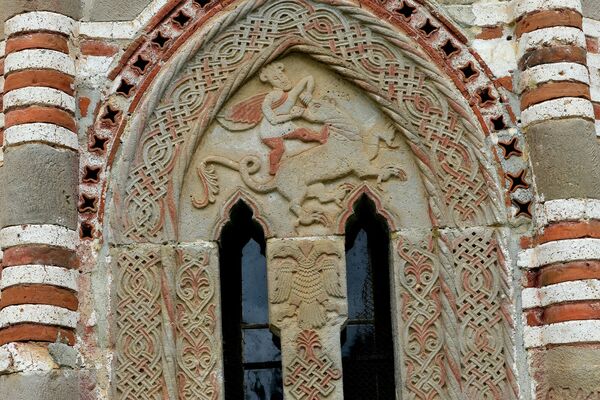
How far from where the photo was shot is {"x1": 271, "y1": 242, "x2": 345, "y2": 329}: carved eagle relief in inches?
344

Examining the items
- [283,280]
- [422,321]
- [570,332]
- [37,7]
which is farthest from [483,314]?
[37,7]

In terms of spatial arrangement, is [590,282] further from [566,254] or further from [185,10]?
[185,10]

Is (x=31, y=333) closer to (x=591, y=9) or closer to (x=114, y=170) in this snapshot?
(x=114, y=170)

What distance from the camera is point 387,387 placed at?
29.2 ft

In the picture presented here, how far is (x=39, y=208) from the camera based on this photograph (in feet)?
28.2

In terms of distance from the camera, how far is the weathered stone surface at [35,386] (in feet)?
27.0

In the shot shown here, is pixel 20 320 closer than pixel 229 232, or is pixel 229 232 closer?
pixel 20 320

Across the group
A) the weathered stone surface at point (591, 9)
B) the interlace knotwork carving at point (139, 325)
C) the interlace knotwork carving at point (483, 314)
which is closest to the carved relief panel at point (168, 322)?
the interlace knotwork carving at point (139, 325)

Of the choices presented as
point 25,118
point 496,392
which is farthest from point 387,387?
point 25,118

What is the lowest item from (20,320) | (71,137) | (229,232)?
(20,320)

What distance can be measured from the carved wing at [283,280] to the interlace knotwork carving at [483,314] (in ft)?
3.50

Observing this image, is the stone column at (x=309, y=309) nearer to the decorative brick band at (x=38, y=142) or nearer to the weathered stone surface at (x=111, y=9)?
the decorative brick band at (x=38, y=142)

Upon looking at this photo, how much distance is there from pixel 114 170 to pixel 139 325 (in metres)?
1.08

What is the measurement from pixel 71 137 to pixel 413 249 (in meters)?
2.43
